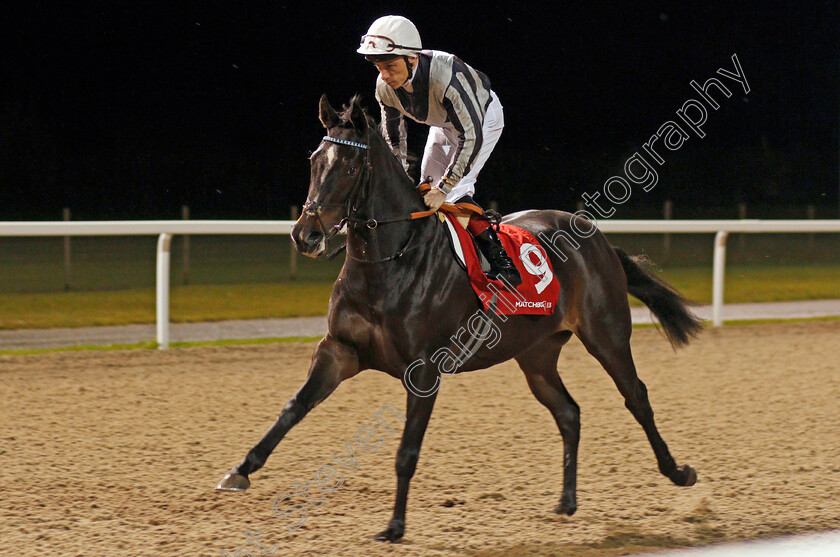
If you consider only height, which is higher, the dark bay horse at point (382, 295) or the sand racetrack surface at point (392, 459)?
the dark bay horse at point (382, 295)

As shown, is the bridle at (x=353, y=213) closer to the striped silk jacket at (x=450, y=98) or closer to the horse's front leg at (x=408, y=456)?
the striped silk jacket at (x=450, y=98)

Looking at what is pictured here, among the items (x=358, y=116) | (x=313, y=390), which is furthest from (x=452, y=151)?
(x=313, y=390)

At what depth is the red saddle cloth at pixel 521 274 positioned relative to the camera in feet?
11.8

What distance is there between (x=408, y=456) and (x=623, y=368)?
1244 mm

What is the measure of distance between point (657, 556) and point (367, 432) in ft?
9.88

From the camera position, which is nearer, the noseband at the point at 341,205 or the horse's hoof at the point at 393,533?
the noseband at the point at 341,205

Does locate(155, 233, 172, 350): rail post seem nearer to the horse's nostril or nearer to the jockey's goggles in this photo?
the jockey's goggles

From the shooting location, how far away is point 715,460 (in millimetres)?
4469

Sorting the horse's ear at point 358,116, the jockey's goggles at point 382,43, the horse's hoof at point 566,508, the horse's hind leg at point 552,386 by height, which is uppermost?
the jockey's goggles at point 382,43

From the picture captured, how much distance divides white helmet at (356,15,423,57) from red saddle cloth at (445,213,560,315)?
0.71m

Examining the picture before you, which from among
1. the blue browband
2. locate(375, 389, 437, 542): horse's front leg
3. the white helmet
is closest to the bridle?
the blue browband

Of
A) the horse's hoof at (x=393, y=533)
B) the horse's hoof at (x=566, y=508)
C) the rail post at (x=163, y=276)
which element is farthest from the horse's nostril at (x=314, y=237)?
the rail post at (x=163, y=276)

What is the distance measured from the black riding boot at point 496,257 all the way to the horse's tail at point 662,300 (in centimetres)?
103

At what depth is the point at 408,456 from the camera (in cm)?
328
